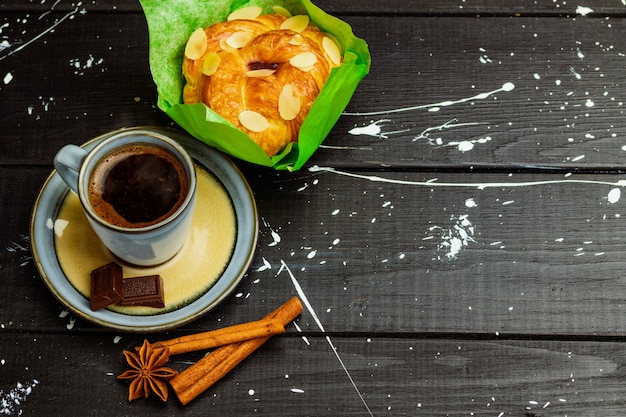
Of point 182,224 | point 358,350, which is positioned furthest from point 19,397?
point 358,350

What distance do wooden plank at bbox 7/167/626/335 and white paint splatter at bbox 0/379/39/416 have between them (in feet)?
0.25

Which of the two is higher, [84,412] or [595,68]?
[595,68]

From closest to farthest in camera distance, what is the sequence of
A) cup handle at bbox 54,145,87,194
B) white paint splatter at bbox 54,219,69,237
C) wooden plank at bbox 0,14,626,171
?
cup handle at bbox 54,145,87,194 → white paint splatter at bbox 54,219,69,237 → wooden plank at bbox 0,14,626,171

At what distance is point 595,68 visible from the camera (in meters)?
1.11

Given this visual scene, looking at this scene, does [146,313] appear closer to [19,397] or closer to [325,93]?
[19,397]

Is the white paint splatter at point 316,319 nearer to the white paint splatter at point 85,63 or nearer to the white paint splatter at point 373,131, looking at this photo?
the white paint splatter at point 373,131

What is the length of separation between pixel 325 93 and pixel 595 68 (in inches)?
17.3

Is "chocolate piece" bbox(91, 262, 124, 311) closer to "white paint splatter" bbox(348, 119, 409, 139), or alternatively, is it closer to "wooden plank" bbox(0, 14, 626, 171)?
"wooden plank" bbox(0, 14, 626, 171)

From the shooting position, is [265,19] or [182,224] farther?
[265,19]

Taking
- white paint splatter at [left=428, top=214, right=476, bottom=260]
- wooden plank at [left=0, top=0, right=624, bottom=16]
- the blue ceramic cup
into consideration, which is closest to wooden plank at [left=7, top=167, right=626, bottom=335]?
white paint splatter at [left=428, top=214, right=476, bottom=260]

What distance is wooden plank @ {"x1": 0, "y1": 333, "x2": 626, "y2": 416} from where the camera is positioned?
93 centimetres

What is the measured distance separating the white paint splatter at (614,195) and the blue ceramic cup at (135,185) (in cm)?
57

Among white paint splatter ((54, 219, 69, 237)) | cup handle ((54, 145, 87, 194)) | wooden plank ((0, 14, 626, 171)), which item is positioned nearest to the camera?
cup handle ((54, 145, 87, 194))

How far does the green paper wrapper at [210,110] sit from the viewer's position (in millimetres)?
939
